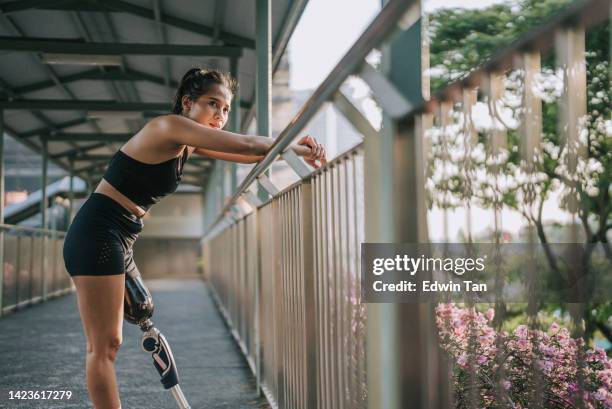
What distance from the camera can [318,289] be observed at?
1.85 m

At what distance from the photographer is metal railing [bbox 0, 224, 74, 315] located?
880cm

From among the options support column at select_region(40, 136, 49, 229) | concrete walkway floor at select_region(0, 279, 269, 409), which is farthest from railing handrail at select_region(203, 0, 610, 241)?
support column at select_region(40, 136, 49, 229)

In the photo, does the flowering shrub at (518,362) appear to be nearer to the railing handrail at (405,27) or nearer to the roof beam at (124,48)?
the railing handrail at (405,27)

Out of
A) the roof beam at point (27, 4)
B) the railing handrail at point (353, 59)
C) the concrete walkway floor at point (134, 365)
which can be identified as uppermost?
the roof beam at point (27, 4)

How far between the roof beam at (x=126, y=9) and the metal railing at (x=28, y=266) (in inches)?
122

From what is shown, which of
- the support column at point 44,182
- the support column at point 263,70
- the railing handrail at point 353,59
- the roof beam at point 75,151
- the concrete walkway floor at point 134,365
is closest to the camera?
the railing handrail at point 353,59

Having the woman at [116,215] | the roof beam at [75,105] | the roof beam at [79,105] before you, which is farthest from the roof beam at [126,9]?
the woman at [116,215]

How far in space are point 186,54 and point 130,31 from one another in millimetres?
1347

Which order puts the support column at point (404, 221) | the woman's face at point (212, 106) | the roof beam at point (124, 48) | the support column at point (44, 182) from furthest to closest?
the support column at point (44, 182)
the roof beam at point (124, 48)
the woman's face at point (212, 106)
the support column at point (404, 221)

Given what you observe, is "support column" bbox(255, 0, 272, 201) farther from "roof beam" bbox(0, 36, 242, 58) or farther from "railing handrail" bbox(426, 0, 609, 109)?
"railing handrail" bbox(426, 0, 609, 109)

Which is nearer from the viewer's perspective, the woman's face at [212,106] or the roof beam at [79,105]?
the woman's face at [212,106]

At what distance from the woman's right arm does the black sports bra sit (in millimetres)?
133

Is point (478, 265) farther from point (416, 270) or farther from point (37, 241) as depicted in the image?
point (37, 241)

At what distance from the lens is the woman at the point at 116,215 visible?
2.02 m
